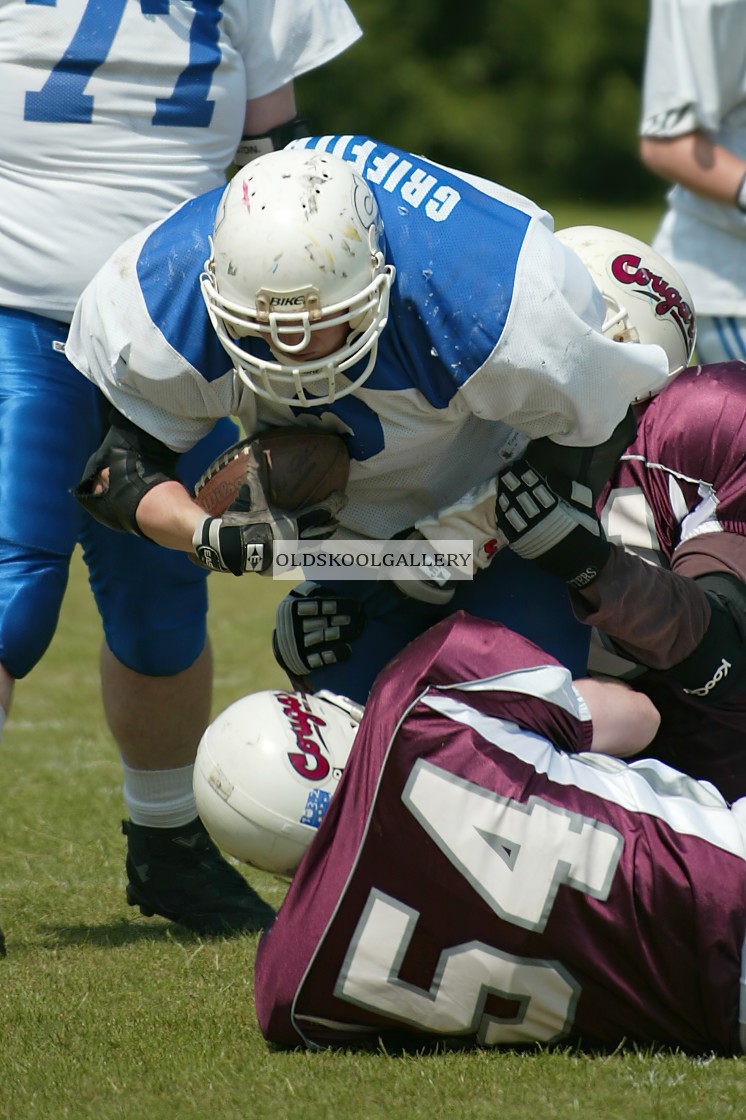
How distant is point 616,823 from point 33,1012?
3.34ft

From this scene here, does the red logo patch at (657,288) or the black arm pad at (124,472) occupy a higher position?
the red logo patch at (657,288)

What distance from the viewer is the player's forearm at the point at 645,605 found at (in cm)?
275

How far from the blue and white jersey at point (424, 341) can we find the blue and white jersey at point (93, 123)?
Result: 35 centimetres

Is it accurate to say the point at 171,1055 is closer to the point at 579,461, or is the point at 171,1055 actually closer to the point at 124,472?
the point at 124,472

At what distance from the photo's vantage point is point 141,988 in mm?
2879

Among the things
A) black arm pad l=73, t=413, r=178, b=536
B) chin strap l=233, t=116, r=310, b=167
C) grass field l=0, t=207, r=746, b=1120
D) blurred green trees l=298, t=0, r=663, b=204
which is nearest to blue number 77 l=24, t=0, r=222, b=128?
chin strap l=233, t=116, r=310, b=167

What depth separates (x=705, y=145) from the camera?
167 inches

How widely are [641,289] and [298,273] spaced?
1000 mm

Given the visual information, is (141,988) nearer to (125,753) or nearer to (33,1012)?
(33,1012)

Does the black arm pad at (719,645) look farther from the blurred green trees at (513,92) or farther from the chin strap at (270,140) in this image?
the blurred green trees at (513,92)

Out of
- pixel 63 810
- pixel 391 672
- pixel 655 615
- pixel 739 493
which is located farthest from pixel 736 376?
pixel 63 810

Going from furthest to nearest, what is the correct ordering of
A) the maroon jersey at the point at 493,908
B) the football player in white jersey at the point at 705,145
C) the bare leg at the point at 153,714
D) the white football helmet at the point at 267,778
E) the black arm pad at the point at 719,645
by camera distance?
the football player in white jersey at the point at 705,145 → the bare leg at the point at 153,714 → the black arm pad at the point at 719,645 → the white football helmet at the point at 267,778 → the maroon jersey at the point at 493,908

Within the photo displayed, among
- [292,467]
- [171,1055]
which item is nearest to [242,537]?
[292,467]

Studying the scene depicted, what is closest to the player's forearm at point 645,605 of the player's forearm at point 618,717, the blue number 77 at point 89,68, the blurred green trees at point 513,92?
the player's forearm at point 618,717
